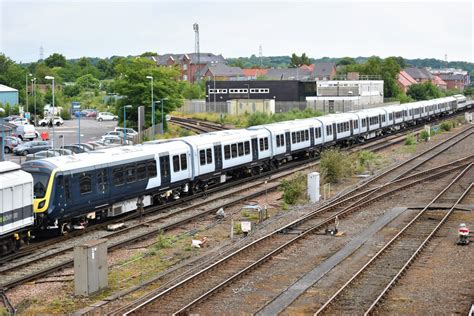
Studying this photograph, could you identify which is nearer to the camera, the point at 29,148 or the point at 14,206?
the point at 14,206

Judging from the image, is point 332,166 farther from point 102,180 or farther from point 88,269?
point 88,269

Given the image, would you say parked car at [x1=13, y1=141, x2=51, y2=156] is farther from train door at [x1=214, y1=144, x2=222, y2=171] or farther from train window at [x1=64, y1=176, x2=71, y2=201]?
train window at [x1=64, y1=176, x2=71, y2=201]

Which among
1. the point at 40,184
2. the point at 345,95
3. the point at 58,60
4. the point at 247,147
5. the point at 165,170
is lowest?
the point at 165,170

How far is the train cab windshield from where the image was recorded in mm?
23312

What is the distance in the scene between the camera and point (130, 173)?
27.7 m

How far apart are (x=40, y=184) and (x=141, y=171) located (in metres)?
5.52

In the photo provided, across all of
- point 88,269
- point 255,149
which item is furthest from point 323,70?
point 88,269

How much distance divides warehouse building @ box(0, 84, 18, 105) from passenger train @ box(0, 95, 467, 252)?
5673 cm

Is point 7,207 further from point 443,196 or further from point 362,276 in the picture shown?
point 443,196

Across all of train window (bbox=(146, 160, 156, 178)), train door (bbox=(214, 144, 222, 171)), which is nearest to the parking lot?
train door (bbox=(214, 144, 222, 171))

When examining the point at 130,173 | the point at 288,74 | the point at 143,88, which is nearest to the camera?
the point at 130,173

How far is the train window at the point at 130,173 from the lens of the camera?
1081 inches

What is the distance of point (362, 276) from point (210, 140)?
1613cm

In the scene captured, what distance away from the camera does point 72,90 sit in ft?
472
